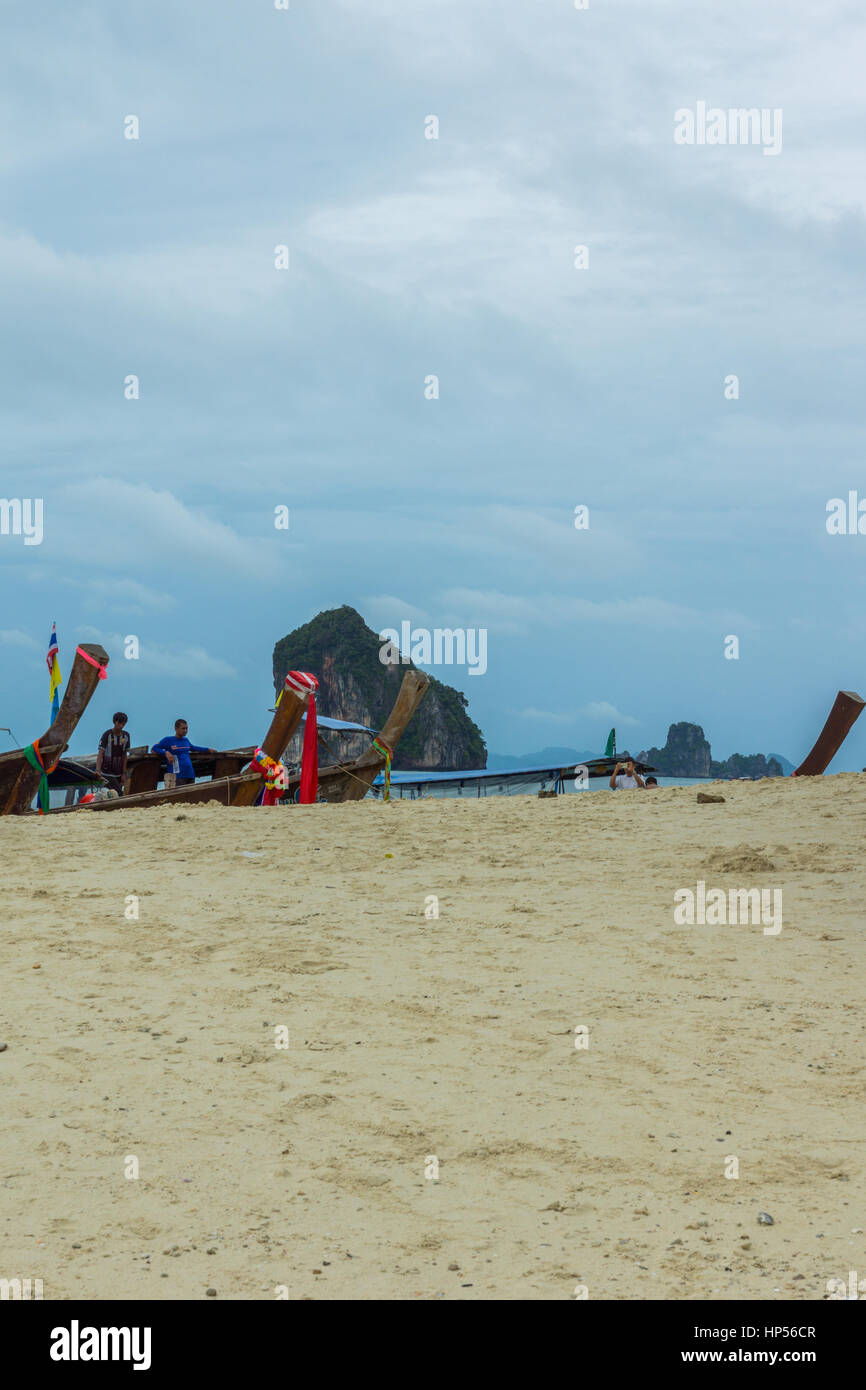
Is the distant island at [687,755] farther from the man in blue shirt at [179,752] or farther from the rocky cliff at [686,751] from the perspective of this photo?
the man in blue shirt at [179,752]

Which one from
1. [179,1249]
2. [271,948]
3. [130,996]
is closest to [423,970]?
[271,948]

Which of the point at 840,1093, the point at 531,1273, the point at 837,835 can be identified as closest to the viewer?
the point at 531,1273

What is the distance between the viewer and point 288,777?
1588 cm

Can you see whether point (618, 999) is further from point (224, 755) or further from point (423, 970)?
point (224, 755)

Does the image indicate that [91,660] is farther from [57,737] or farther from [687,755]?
[687,755]

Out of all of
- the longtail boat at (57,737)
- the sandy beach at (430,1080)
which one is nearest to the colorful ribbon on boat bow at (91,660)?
the longtail boat at (57,737)

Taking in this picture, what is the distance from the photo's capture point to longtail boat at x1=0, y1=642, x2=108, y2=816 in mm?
14539

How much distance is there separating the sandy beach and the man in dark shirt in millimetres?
5894

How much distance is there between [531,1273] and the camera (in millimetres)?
3508

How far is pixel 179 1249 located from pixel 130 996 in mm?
2749

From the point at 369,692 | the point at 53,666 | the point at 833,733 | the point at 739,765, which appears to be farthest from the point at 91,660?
the point at 739,765

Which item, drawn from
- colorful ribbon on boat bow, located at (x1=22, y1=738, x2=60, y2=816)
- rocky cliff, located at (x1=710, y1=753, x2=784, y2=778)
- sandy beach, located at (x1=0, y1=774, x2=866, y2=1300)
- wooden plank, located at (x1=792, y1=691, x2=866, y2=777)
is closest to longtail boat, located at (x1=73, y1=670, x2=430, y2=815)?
colorful ribbon on boat bow, located at (x1=22, y1=738, x2=60, y2=816)

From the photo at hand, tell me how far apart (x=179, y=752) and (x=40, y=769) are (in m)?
2.25

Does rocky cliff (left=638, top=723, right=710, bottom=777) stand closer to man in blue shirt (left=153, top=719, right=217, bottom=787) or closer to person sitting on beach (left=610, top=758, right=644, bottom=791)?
person sitting on beach (left=610, top=758, right=644, bottom=791)
